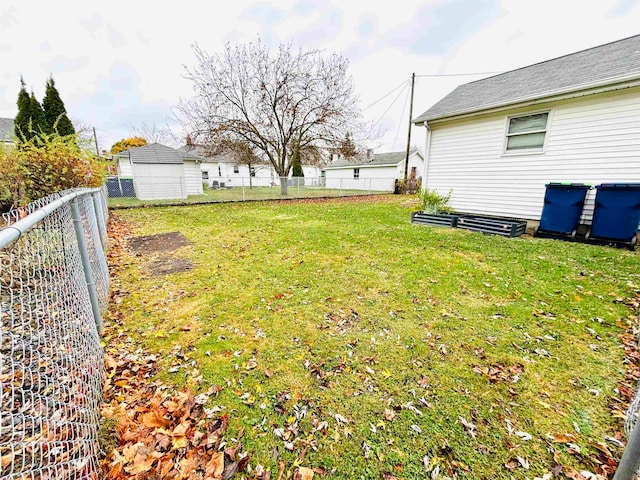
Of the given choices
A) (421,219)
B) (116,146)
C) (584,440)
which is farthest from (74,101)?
(584,440)

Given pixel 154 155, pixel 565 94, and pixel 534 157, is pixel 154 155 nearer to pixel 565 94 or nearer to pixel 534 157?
pixel 534 157

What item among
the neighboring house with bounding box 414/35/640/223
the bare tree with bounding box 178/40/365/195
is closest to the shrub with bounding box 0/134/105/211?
the neighboring house with bounding box 414/35/640/223

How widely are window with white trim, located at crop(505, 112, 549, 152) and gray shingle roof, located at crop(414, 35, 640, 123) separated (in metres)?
0.61

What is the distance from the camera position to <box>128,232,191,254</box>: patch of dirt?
6.09 meters

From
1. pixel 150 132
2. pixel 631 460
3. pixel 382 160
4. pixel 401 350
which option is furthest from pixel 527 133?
pixel 150 132

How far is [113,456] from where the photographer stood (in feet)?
5.50

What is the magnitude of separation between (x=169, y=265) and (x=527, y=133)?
29.4 feet

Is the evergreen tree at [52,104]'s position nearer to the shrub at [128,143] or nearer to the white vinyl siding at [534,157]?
the white vinyl siding at [534,157]

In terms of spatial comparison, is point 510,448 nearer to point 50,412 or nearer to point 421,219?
point 50,412

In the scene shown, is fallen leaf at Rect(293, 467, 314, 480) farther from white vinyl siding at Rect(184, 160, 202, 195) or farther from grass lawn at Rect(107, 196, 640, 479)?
white vinyl siding at Rect(184, 160, 202, 195)

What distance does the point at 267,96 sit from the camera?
659 inches

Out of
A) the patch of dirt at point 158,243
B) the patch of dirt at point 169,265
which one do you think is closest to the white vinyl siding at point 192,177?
the patch of dirt at point 158,243

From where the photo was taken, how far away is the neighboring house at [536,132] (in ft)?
19.1

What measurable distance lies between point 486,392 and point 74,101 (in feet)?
120
